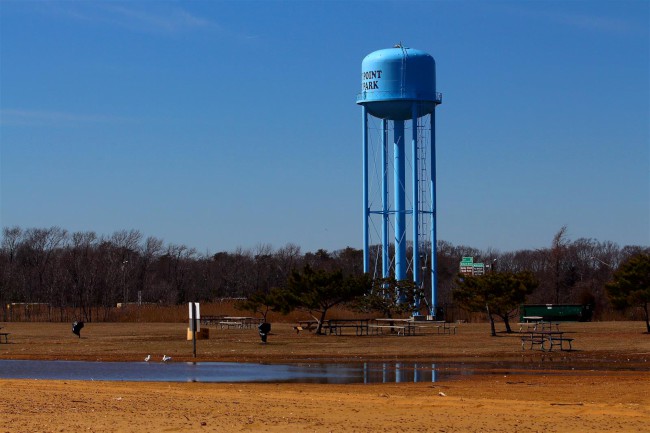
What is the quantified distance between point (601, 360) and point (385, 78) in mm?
43805

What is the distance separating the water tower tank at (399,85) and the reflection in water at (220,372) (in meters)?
42.7

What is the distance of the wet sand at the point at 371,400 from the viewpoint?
19.9m

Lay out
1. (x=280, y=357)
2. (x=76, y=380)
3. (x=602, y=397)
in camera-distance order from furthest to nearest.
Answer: (x=280, y=357) < (x=76, y=380) < (x=602, y=397)

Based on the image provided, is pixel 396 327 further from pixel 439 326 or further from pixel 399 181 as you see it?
pixel 399 181

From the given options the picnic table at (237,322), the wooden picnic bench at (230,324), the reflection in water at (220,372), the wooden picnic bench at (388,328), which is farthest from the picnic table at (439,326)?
the reflection in water at (220,372)

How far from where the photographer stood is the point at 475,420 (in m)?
20.5

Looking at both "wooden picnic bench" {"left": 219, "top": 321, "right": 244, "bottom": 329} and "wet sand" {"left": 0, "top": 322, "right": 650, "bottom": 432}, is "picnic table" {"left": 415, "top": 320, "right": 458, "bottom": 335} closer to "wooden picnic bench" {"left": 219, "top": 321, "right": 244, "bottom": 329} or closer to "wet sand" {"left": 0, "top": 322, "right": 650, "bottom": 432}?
"wooden picnic bench" {"left": 219, "top": 321, "right": 244, "bottom": 329}

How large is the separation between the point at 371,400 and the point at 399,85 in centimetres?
5618

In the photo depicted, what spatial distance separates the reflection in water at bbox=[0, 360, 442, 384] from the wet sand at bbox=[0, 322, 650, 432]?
6.20 ft

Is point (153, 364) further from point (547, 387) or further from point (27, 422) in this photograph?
point (27, 422)

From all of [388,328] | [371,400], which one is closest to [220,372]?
[371,400]

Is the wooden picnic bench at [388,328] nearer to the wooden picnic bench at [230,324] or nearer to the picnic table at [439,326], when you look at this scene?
the picnic table at [439,326]

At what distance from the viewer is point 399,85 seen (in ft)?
258

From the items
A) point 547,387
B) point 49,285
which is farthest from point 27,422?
point 49,285
